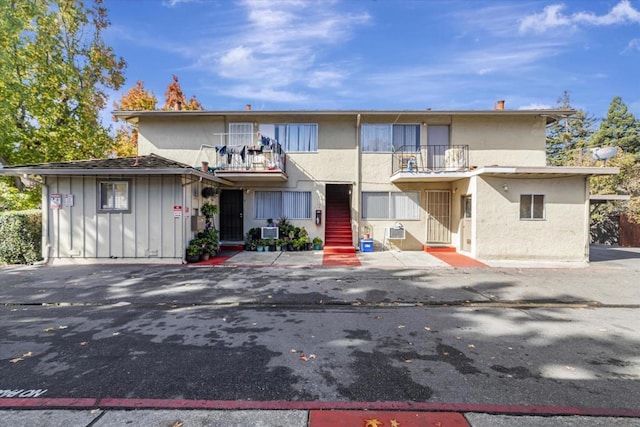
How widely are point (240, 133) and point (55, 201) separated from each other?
6931 mm

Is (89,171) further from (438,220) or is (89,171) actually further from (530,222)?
(530,222)

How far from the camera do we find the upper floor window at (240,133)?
42.7ft

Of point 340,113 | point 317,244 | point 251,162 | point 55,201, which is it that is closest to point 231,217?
point 251,162

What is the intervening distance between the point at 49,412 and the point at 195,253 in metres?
7.44

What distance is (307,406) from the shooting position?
2.74 meters

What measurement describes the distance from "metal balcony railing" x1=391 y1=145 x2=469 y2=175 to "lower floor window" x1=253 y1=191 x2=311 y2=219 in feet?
13.5

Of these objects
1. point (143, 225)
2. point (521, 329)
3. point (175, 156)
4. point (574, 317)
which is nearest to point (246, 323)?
point (521, 329)

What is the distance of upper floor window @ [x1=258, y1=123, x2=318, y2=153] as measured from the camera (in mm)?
12977

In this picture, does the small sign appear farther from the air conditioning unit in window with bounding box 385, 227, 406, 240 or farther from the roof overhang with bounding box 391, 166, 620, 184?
the roof overhang with bounding box 391, 166, 620, 184

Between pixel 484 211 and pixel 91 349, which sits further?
pixel 484 211

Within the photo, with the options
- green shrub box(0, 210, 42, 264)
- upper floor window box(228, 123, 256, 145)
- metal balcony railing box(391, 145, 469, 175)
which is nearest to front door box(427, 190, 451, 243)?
metal balcony railing box(391, 145, 469, 175)

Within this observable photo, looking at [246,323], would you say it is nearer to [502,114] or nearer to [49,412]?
[49,412]

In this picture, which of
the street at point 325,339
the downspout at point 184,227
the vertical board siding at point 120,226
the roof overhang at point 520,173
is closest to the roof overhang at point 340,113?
the roof overhang at point 520,173

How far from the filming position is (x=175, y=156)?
1295cm
